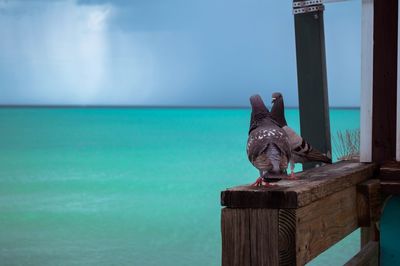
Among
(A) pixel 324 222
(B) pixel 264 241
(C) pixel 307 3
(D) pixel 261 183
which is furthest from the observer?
(C) pixel 307 3

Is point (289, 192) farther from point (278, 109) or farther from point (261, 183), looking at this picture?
point (278, 109)

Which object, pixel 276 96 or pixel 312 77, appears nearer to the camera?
pixel 276 96

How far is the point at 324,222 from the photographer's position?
2287 mm

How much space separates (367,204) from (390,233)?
0.40m

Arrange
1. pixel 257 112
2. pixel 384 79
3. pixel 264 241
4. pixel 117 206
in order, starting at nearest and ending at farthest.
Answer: pixel 264 241, pixel 257 112, pixel 384 79, pixel 117 206

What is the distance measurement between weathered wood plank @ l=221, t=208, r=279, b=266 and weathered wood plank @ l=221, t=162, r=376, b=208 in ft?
0.09

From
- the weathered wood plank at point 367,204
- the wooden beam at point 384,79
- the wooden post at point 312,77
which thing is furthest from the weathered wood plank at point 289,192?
the wooden post at point 312,77

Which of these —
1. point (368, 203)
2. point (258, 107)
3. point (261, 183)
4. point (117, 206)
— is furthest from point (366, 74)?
point (117, 206)

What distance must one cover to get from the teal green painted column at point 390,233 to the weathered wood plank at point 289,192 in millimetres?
560

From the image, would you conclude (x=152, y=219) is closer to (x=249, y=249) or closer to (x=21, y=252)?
(x=21, y=252)

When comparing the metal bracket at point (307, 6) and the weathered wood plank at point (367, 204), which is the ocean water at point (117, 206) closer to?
A: the metal bracket at point (307, 6)

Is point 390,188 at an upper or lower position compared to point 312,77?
lower

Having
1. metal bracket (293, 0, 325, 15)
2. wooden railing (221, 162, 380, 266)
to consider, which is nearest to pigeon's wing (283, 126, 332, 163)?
wooden railing (221, 162, 380, 266)

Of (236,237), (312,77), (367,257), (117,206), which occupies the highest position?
(312,77)
